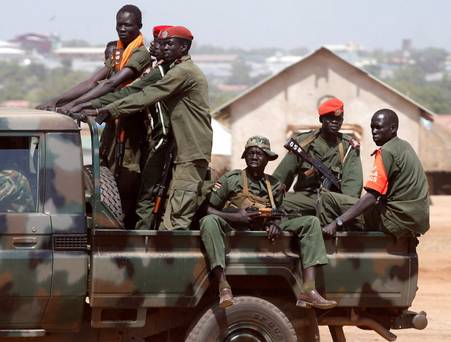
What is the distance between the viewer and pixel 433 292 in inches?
526

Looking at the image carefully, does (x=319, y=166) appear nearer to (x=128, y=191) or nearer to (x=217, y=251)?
(x=128, y=191)

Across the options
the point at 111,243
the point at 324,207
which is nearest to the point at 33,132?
the point at 111,243

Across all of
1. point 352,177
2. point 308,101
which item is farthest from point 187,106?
point 308,101

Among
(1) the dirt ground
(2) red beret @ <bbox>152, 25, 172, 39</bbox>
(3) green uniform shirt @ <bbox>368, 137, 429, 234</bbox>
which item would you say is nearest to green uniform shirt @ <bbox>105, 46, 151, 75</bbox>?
(2) red beret @ <bbox>152, 25, 172, 39</bbox>

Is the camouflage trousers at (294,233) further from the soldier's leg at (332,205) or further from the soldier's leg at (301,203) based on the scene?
the soldier's leg at (301,203)

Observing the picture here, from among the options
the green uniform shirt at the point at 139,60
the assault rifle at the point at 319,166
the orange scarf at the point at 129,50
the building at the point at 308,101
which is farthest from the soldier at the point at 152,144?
the building at the point at 308,101

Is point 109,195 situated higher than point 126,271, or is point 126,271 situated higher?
point 109,195

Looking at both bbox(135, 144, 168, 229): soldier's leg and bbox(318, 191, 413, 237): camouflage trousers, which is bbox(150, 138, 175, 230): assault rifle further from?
bbox(318, 191, 413, 237): camouflage trousers

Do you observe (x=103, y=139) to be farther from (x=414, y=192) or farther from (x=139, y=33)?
(x=414, y=192)

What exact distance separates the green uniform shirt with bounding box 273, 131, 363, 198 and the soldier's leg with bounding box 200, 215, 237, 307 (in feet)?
4.89

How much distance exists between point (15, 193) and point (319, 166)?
94.1 inches

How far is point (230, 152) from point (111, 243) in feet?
84.5

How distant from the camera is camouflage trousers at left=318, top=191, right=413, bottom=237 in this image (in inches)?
313

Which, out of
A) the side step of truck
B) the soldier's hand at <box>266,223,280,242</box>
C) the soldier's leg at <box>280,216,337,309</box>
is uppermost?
the soldier's hand at <box>266,223,280,242</box>
